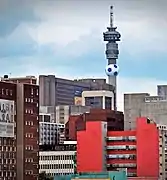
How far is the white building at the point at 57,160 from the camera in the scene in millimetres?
170125

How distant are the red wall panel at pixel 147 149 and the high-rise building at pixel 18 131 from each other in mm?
29135

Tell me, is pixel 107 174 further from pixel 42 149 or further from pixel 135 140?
pixel 42 149

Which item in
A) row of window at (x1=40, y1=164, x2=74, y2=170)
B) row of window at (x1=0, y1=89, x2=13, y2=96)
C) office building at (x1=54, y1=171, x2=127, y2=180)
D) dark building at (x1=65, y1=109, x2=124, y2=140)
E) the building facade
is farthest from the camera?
dark building at (x1=65, y1=109, x2=124, y2=140)

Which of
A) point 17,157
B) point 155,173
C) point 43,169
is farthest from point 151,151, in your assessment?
point 17,157

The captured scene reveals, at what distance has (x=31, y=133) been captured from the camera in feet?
422

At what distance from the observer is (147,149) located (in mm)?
155250

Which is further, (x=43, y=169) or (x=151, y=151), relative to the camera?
(x=43, y=169)

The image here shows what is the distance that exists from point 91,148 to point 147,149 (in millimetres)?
8175

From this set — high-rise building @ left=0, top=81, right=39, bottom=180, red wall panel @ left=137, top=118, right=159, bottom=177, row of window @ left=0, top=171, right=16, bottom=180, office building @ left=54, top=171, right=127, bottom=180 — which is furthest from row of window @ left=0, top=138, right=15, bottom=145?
red wall panel @ left=137, top=118, right=159, bottom=177

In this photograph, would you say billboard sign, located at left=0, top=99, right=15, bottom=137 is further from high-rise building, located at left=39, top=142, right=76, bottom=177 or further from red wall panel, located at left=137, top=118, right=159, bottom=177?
high-rise building, located at left=39, top=142, right=76, bottom=177

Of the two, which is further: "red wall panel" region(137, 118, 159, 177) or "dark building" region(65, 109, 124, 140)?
"dark building" region(65, 109, 124, 140)

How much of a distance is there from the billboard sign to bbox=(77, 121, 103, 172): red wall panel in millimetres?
31880

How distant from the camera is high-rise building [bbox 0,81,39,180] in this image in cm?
12531

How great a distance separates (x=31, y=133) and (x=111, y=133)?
3364cm
